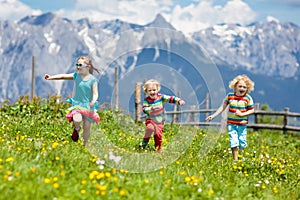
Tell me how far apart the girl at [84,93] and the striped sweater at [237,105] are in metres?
3.02

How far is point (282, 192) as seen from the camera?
766cm

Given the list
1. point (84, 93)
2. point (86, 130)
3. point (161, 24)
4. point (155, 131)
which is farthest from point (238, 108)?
point (161, 24)

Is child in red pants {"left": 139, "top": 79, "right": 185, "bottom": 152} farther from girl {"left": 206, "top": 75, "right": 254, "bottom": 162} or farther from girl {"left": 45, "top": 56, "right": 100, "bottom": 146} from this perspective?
girl {"left": 206, "top": 75, "right": 254, "bottom": 162}

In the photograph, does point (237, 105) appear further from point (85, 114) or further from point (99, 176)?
point (99, 176)

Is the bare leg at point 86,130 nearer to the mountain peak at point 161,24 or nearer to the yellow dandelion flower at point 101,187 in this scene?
the mountain peak at point 161,24

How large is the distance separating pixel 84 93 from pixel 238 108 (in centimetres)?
342

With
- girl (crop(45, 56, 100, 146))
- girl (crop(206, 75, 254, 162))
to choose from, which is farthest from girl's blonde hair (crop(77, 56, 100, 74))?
girl (crop(206, 75, 254, 162))

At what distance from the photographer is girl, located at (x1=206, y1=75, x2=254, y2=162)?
33.2ft

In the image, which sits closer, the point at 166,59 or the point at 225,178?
the point at 225,178

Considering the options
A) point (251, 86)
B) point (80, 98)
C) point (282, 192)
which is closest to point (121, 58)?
point (80, 98)

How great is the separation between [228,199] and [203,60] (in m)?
3.36

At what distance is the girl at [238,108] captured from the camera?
1011 centimetres

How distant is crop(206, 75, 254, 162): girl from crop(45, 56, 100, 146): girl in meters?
2.80

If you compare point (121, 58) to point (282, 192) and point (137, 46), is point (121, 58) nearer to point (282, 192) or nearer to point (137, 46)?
point (137, 46)
